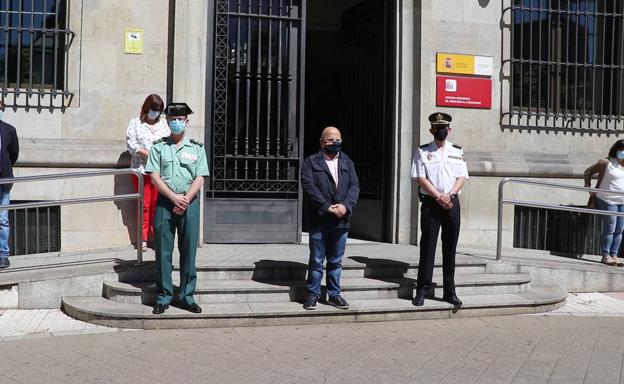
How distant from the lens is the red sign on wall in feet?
30.2

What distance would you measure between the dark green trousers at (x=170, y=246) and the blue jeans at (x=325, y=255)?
3.78 ft

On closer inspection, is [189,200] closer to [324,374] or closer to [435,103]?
[324,374]

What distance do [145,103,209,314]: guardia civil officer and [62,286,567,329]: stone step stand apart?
0.43ft

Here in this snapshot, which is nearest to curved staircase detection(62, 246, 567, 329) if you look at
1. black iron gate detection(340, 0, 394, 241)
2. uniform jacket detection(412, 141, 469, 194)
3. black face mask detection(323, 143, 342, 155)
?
uniform jacket detection(412, 141, 469, 194)

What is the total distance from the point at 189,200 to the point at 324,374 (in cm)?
214

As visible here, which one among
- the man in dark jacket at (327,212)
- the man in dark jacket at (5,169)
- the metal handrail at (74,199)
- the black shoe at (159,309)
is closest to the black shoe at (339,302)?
the man in dark jacket at (327,212)

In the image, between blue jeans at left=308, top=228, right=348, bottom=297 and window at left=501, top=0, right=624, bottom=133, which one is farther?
window at left=501, top=0, right=624, bottom=133

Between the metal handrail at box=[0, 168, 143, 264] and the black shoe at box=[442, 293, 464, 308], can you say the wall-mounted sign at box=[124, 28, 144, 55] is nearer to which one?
the metal handrail at box=[0, 168, 143, 264]

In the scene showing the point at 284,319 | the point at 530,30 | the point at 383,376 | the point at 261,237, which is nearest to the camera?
the point at 383,376

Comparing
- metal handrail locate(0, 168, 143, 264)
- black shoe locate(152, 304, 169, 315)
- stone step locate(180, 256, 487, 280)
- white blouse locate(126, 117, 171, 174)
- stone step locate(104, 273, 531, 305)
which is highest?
white blouse locate(126, 117, 171, 174)

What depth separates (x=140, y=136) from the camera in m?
7.55

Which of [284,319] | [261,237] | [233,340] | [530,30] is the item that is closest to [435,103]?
[530,30]

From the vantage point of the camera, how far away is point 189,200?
5953 millimetres

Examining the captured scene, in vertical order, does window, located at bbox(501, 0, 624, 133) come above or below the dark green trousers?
above
